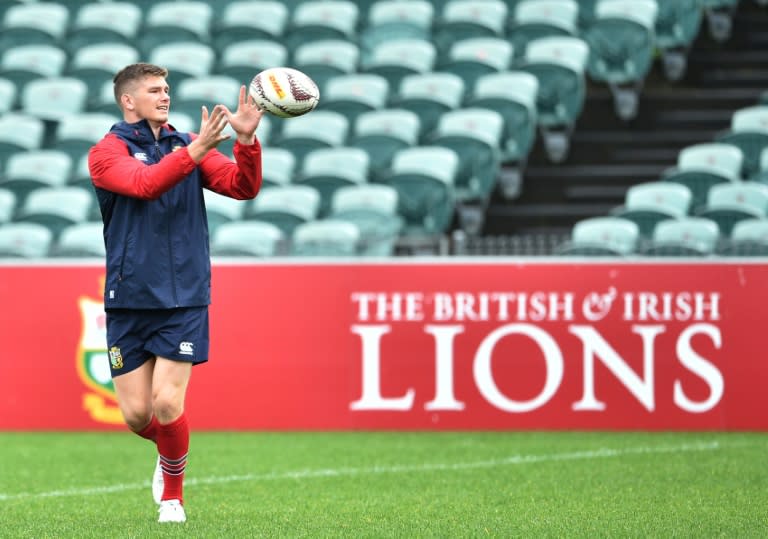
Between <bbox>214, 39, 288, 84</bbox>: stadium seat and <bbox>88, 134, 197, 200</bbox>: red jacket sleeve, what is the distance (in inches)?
440

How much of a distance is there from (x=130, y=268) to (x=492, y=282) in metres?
4.89

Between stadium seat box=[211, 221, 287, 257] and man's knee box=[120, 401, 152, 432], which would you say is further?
stadium seat box=[211, 221, 287, 257]

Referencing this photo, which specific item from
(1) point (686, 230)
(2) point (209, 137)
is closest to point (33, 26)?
(1) point (686, 230)

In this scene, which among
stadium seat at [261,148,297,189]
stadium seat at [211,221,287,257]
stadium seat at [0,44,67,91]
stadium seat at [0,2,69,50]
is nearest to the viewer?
stadium seat at [211,221,287,257]

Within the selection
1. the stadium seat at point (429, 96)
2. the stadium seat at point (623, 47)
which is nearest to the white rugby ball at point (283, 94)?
the stadium seat at point (429, 96)

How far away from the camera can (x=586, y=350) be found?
406 inches

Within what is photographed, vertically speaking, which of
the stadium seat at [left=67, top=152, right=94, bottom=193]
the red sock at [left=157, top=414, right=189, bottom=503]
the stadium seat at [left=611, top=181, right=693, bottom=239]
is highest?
the stadium seat at [left=67, top=152, right=94, bottom=193]

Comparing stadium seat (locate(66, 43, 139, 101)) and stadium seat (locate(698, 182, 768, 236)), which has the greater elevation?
stadium seat (locate(66, 43, 139, 101))

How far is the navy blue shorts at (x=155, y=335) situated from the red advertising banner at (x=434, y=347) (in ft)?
14.2

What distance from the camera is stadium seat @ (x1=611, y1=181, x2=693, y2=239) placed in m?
12.9

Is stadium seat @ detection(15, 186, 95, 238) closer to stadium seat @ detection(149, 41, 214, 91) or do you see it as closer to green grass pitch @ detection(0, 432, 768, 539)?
stadium seat @ detection(149, 41, 214, 91)

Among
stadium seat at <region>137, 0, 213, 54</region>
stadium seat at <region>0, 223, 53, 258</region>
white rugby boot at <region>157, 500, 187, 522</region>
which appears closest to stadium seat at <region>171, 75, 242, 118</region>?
stadium seat at <region>137, 0, 213, 54</region>

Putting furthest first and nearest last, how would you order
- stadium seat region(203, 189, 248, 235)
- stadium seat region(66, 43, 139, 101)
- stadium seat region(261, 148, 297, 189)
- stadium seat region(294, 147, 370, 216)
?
stadium seat region(66, 43, 139, 101) → stadium seat region(261, 148, 297, 189) → stadium seat region(294, 147, 370, 216) → stadium seat region(203, 189, 248, 235)

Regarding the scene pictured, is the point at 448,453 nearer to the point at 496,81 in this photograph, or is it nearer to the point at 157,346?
the point at 157,346
